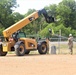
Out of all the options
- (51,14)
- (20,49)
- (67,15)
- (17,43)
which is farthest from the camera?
(51,14)

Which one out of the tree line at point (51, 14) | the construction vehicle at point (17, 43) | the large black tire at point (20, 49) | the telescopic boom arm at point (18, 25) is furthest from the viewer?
the tree line at point (51, 14)

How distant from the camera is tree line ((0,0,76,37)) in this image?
3324 inches

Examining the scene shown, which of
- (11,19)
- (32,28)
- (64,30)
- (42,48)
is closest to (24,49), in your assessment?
(42,48)

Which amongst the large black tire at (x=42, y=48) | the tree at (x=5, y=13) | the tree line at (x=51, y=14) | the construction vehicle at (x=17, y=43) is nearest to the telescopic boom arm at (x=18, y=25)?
the construction vehicle at (x=17, y=43)

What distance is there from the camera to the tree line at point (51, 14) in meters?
84.4

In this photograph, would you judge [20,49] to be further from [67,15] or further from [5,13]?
[67,15]

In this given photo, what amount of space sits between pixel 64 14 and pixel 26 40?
68.6m

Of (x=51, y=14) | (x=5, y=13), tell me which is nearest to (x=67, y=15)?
(x=51, y=14)

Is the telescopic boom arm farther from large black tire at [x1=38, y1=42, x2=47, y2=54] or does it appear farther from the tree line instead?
the tree line

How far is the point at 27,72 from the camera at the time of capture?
1448 centimetres

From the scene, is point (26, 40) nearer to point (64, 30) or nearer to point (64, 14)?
point (64, 30)

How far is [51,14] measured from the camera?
97250 mm

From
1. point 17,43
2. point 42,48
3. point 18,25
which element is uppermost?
point 18,25

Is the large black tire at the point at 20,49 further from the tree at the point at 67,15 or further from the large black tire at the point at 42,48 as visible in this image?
the tree at the point at 67,15
